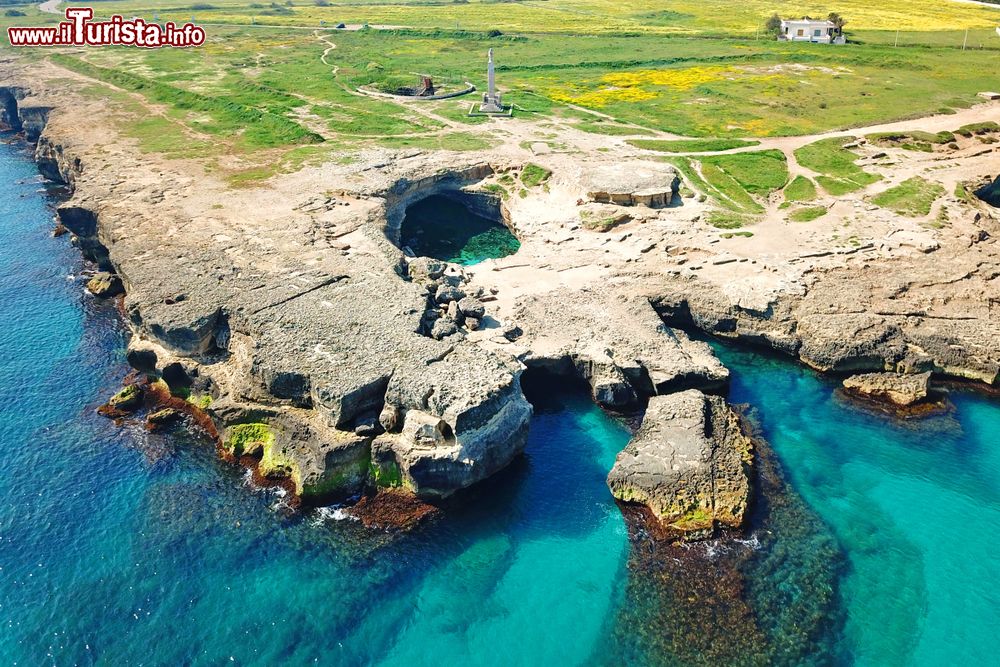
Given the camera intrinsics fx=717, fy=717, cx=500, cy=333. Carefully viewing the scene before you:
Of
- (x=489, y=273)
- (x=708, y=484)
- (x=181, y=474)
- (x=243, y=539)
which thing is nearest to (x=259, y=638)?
(x=243, y=539)

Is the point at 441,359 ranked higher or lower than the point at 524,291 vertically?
higher

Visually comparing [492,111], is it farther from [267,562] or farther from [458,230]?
[267,562]

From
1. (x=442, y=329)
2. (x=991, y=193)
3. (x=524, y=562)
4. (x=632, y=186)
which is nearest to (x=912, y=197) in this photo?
(x=991, y=193)

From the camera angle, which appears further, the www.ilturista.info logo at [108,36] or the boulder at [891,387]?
the www.ilturista.info logo at [108,36]

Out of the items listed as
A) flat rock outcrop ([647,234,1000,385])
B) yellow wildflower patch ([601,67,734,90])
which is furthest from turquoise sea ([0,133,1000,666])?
yellow wildflower patch ([601,67,734,90])

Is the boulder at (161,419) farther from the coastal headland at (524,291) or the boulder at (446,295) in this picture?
the boulder at (446,295)

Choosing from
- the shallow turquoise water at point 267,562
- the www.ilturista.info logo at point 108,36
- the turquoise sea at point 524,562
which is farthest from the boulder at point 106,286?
the www.ilturista.info logo at point 108,36
